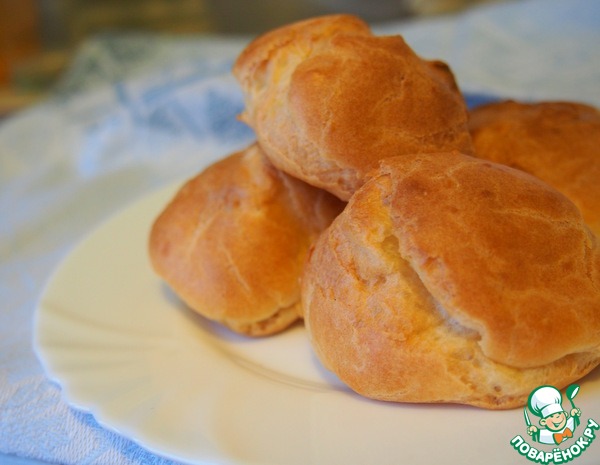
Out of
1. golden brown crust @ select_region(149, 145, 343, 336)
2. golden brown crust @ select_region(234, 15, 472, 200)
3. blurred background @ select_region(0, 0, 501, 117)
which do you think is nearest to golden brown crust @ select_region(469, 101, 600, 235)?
golden brown crust @ select_region(234, 15, 472, 200)

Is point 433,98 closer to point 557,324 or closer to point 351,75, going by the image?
point 351,75

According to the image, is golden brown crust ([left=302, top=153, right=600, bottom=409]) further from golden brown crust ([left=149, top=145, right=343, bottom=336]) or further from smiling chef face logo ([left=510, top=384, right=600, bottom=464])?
golden brown crust ([left=149, top=145, right=343, bottom=336])

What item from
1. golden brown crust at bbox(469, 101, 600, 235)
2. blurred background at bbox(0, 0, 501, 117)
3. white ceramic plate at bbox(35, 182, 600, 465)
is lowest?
blurred background at bbox(0, 0, 501, 117)

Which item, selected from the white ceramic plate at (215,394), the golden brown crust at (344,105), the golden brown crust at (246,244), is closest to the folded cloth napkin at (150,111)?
the white ceramic plate at (215,394)

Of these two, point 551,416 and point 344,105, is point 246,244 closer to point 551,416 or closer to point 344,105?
point 344,105

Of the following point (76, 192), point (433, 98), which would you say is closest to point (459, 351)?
point (433, 98)

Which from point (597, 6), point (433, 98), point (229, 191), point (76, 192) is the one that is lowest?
point (76, 192)

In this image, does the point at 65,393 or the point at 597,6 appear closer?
the point at 65,393

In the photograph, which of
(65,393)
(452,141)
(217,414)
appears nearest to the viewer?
(217,414)
